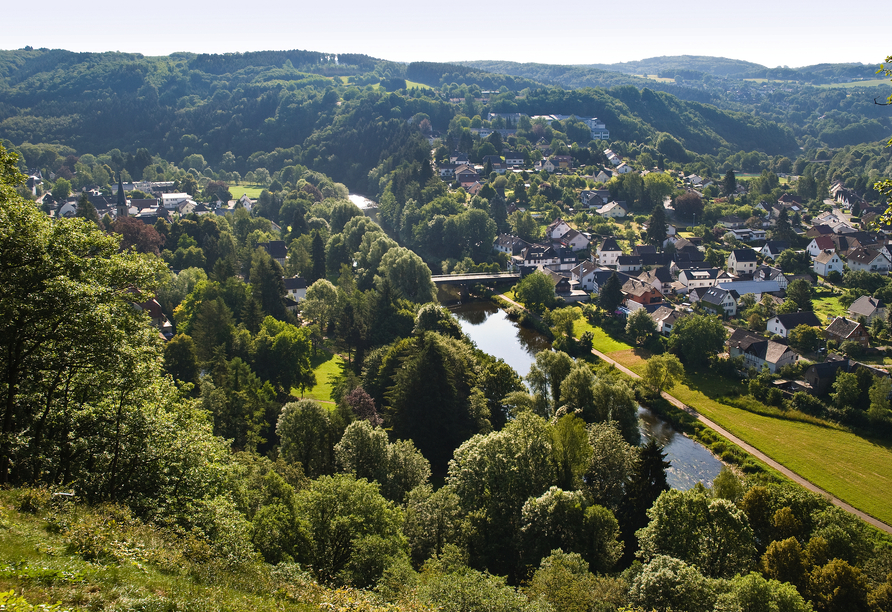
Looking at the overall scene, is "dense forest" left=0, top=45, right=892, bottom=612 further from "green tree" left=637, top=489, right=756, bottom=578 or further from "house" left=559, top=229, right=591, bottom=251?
"house" left=559, top=229, right=591, bottom=251

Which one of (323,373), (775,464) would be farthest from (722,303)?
(323,373)

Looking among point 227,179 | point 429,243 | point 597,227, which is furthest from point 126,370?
point 227,179

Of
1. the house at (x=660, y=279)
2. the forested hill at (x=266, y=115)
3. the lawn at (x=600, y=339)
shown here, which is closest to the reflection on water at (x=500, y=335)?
the lawn at (x=600, y=339)

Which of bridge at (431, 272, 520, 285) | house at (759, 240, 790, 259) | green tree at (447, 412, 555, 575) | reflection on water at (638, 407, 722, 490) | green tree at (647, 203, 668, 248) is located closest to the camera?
green tree at (447, 412, 555, 575)

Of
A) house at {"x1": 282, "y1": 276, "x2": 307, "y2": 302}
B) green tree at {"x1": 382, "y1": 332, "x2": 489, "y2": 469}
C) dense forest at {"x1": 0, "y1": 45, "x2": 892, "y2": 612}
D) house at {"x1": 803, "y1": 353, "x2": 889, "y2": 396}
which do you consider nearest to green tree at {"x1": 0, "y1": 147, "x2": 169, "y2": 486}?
dense forest at {"x1": 0, "y1": 45, "x2": 892, "y2": 612}

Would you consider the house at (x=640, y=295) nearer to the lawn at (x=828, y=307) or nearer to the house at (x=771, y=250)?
the lawn at (x=828, y=307)

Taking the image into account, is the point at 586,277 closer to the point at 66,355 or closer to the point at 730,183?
the point at 730,183
